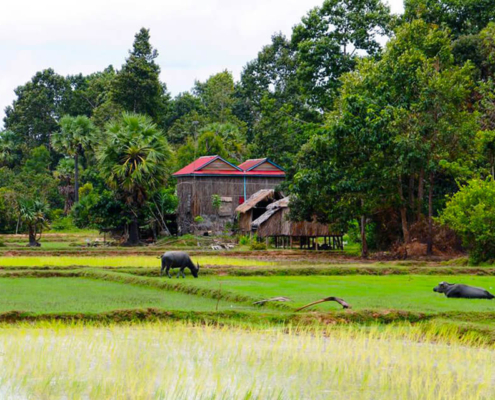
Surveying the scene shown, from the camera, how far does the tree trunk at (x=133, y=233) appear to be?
123 ft

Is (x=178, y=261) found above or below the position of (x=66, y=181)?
below

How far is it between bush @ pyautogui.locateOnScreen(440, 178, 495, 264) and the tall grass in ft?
42.8

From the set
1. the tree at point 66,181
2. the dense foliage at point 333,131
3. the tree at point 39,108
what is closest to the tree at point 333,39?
the dense foliage at point 333,131

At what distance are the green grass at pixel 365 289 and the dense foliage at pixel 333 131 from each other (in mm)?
7199

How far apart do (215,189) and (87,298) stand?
29584 millimetres

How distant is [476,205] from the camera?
2277 centimetres

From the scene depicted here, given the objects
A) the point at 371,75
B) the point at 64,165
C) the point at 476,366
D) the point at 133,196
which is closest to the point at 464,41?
the point at 371,75

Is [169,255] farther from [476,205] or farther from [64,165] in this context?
[64,165]

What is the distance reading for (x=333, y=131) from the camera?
92.0ft

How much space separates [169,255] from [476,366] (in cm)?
1127

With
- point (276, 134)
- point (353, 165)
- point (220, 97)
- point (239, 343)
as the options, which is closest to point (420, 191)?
point (353, 165)

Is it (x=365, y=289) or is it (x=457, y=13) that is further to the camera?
(x=457, y=13)

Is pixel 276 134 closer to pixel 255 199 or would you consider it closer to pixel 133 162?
pixel 255 199

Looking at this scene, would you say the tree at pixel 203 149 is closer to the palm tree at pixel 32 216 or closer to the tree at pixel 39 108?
the palm tree at pixel 32 216
